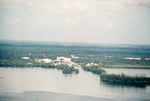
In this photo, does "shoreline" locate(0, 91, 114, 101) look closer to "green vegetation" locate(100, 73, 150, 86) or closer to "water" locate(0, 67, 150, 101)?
"water" locate(0, 67, 150, 101)

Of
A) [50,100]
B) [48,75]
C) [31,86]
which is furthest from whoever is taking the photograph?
[48,75]

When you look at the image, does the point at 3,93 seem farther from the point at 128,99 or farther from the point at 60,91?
the point at 128,99

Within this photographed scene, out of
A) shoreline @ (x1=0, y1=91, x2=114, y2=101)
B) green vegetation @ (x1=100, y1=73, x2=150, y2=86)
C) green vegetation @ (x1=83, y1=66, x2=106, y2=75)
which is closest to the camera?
A: shoreline @ (x1=0, y1=91, x2=114, y2=101)

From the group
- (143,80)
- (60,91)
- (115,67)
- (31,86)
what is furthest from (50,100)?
(115,67)

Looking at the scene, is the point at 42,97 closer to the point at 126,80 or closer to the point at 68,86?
the point at 68,86

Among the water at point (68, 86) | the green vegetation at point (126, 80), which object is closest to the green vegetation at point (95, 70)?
the water at point (68, 86)

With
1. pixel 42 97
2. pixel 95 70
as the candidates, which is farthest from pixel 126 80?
pixel 42 97

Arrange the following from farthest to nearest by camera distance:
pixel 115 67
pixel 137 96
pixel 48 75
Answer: pixel 115 67
pixel 48 75
pixel 137 96

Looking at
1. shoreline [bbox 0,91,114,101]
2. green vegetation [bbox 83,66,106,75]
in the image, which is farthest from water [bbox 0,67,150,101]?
green vegetation [bbox 83,66,106,75]
